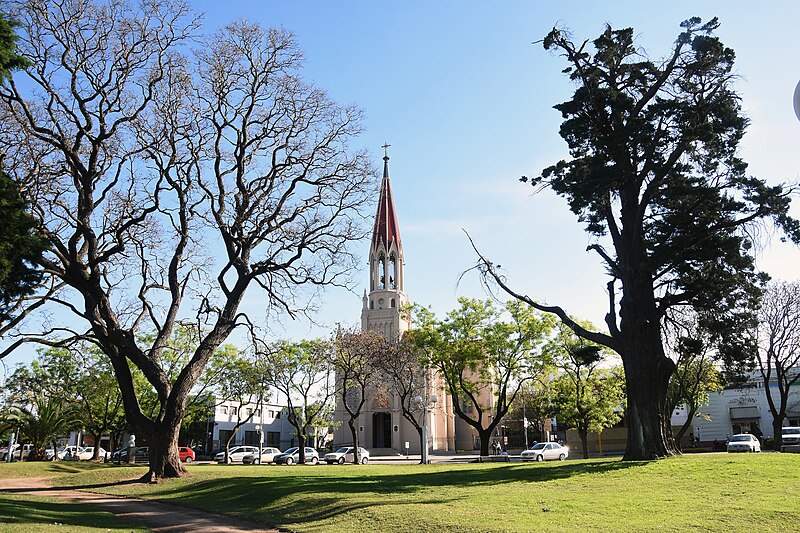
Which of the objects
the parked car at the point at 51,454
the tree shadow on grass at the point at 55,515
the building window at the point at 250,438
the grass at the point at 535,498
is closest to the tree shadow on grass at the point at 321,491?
the grass at the point at 535,498

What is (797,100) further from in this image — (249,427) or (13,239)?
(249,427)

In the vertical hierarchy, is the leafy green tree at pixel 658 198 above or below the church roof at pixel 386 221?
below

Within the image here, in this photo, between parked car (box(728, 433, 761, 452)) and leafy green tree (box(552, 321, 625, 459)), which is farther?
leafy green tree (box(552, 321, 625, 459))

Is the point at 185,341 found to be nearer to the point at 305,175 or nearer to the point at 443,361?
the point at 443,361

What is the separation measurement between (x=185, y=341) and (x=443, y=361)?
59.1ft

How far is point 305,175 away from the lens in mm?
25438

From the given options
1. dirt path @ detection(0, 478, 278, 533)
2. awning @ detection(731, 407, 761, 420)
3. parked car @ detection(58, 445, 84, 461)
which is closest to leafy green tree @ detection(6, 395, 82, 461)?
dirt path @ detection(0, 478, 278, 533)

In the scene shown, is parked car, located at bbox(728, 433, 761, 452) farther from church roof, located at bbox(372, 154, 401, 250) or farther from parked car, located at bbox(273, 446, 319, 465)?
church roof, located at bbox(372, 154, 401, 250)

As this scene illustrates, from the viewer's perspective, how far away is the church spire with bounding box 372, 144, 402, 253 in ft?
247

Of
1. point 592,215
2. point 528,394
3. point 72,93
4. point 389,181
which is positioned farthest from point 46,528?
point 389,181

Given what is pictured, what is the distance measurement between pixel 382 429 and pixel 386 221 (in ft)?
80.0

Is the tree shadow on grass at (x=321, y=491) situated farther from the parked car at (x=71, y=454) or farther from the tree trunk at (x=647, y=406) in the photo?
the parked car at (x=71, y=454)

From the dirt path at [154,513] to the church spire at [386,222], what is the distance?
179 ft

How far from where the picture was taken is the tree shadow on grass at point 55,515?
12789 mm
